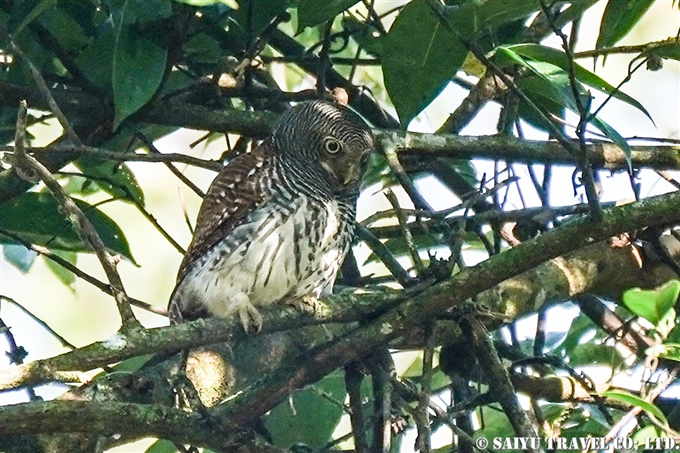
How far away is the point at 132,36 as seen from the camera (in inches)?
112

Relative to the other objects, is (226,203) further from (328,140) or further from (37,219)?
(37,219)

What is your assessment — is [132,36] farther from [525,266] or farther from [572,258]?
[572,258]

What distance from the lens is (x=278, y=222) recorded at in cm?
342

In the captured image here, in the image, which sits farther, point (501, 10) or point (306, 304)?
point (306, 304)

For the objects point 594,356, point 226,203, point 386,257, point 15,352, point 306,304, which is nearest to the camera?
point 15,352

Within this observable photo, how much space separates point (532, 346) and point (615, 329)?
1.03ft

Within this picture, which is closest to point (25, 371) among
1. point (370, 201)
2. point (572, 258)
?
point (572, 258)

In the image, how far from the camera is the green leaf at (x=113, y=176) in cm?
340

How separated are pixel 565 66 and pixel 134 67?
1059 millimetres

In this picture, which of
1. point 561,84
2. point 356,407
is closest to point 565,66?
point 561,84

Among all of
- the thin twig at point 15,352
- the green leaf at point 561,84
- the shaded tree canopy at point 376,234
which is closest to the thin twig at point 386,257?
the shaded tree canopy at point 376,234

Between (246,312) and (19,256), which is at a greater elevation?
(19,256)

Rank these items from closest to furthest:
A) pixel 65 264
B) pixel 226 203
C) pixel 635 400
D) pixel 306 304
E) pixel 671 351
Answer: pixel 635 400
pixel 671 351
pixel 65 264
pixel 306 304
pixel 226 203

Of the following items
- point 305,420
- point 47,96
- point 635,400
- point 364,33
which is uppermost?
point 364,33
